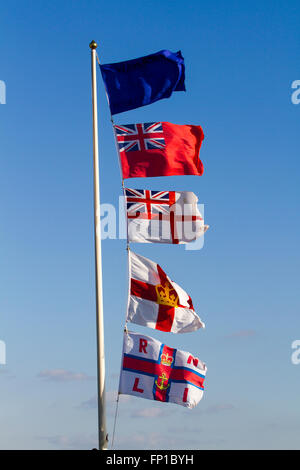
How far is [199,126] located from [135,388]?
9.01m

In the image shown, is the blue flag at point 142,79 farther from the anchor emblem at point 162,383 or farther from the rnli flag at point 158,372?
the anchor emblem at point 162,383

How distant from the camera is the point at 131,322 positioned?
23.5m

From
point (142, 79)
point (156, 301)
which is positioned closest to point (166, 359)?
point (156, 301)

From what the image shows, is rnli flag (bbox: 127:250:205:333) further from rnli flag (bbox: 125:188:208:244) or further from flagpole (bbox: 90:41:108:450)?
flagpole (bbox: 90:41:108:450)

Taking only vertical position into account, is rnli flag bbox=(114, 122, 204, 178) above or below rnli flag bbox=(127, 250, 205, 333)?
above

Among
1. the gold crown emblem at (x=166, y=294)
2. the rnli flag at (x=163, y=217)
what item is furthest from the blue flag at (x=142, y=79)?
the gold crown emblem at (x=166, y=294)

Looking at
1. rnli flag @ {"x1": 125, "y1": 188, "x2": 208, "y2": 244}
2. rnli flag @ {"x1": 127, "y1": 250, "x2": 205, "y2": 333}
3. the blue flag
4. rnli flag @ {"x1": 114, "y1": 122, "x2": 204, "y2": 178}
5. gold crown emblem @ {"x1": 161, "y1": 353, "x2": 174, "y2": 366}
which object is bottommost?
gold crown emblem @ {"x1": 161, "y1": 353, "x2": 174, "y2": 366}

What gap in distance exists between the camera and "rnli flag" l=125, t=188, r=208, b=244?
23969 millimetres

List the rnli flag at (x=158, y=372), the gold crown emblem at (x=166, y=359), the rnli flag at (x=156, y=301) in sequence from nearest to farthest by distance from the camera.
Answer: the rnli flag at (x=158, y=372)
the gold crown emblem at (x=166, y=359)
the rnli flag at (x=156, y=301)

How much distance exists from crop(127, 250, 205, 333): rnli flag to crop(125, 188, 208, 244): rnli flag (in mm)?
819

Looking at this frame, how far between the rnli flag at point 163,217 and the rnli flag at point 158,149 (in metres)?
0.72

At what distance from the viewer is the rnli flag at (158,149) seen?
24.2 meters

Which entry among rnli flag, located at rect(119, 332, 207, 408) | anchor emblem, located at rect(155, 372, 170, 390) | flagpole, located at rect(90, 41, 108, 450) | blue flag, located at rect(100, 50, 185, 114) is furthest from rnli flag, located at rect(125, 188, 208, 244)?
anchor emblem, located at rect(155, 372, 170, 390)

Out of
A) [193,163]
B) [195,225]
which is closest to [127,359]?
[195,225]
